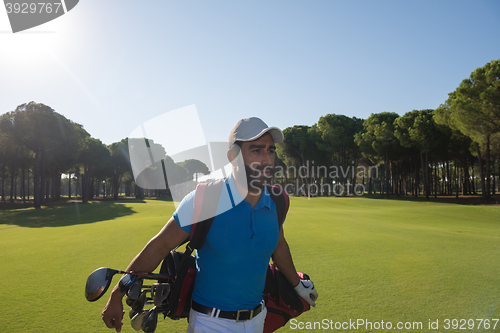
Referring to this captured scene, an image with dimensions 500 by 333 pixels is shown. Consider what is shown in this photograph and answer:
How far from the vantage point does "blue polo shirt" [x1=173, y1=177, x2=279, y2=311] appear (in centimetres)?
175

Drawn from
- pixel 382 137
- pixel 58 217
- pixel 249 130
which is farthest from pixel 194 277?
pixel 382 137

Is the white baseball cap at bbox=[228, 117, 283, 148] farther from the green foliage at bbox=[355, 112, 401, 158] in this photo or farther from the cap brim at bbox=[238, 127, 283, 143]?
the green foliage at bbox=[355, 112, 401, 158]

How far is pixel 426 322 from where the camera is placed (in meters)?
3.38

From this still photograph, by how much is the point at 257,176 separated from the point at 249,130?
319 mm

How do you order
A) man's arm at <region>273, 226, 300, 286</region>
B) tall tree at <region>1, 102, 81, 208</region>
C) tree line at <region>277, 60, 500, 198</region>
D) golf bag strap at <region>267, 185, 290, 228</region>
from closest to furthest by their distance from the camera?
golf bag strap at <region>267, 185, 290, 228</region>
man's arm at <region>273, 226, 300, 286</region>
tree line at <region>277, 60, 500, 198</region>
tall tree at <region>1, 102, 81, 208</region>

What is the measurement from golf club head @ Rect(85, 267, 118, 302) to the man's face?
3.16 ft

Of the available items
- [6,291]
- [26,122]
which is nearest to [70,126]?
[26,122]

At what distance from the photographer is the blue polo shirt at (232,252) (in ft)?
5.75

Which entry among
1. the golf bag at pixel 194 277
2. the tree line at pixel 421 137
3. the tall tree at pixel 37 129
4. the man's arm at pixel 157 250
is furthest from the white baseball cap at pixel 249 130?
the tall tree at pixel 37 129

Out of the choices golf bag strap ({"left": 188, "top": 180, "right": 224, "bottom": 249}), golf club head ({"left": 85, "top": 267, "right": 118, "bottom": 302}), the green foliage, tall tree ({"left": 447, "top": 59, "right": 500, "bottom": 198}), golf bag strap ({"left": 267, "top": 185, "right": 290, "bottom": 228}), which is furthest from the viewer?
the green foliage

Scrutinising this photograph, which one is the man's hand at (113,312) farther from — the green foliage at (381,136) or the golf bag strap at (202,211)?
the green foliage at (381,136)

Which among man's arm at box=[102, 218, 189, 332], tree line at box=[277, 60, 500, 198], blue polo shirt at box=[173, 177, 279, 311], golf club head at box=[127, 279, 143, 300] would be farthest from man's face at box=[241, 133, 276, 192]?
tree line at box=[277, 60, 500, 198]

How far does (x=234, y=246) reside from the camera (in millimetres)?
1749

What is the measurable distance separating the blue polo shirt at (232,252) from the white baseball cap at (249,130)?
35 centimetres
